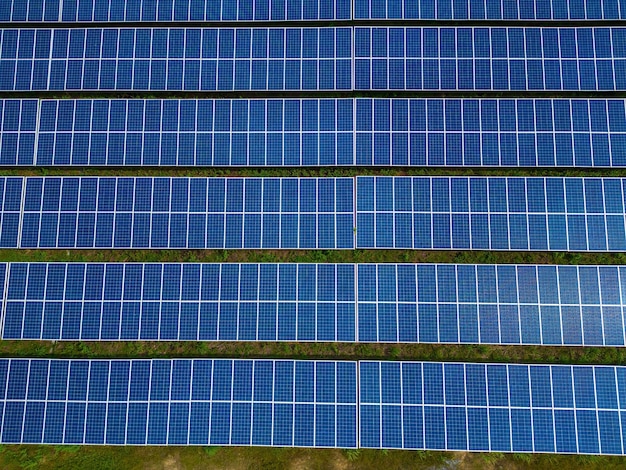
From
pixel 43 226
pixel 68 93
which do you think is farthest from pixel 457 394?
pixel 68 93

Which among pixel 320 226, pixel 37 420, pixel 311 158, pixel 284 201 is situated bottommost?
pixel 37 420

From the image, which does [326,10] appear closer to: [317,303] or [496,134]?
[496,134]

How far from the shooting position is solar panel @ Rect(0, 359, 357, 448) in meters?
13.2

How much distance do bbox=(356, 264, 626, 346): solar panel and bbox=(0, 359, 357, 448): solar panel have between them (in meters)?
2.32

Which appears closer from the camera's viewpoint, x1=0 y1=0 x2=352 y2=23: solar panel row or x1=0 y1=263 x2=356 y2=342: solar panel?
x1=0 y1=263 x2=356 y2=342: solar panel

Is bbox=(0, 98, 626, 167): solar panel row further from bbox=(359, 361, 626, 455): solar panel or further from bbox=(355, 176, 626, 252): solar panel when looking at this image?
bbox=(359, 361, 626, 455): solar panel

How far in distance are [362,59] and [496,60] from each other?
15.2 feet

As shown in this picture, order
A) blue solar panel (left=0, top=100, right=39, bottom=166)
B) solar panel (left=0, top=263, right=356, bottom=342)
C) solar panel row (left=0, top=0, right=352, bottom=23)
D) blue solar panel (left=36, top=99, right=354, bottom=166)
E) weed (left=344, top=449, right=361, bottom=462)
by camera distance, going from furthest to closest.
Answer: solar panel row (left=0, top=0, right=352, bottom=23), blue solar panel (left=0, top=100, right=39, bottom=166), blue solar panel (left=36, top=99, right=354, bottom=166), weed (left=344, top=449, right=361, bottom=462), solar panel (left=0, top=263, right=356, bottom=342)

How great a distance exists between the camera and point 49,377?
13.5 m

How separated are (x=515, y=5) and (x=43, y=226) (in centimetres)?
Result: 1799

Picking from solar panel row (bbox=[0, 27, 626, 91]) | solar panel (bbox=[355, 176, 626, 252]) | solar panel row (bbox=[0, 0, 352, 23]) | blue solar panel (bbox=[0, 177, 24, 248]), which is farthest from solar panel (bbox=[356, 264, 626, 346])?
blue solar panel (bbox=[0, 177, 24, 248])

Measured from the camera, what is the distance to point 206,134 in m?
14.3

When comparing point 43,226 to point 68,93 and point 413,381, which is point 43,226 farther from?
point 413,381

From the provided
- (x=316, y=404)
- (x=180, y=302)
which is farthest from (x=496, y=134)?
(x=180, y=302)
